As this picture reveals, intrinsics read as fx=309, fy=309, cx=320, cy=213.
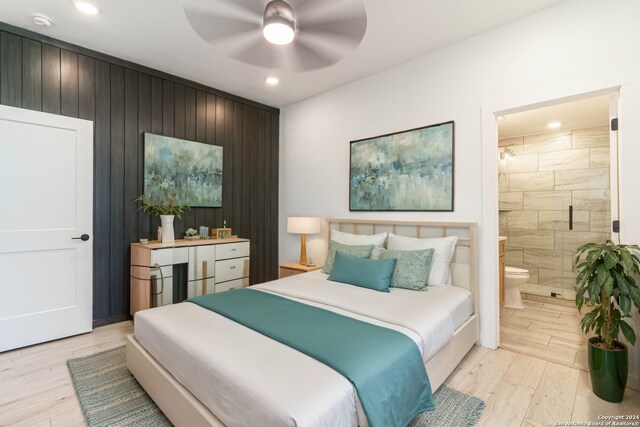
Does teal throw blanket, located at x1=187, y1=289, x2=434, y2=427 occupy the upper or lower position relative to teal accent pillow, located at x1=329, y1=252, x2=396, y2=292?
lower

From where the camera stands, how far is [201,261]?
3512mm

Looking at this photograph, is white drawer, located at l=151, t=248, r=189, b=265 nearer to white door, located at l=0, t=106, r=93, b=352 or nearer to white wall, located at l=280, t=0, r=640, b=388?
white door, located at l=0, t=106, r=93, b=352

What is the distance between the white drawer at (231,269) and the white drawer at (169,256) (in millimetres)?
415

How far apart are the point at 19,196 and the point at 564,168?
651cm

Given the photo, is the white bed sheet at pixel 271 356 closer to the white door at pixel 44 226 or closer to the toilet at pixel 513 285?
the white door at pixel 44 226

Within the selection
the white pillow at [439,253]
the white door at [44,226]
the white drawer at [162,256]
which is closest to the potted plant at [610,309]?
the white pillow at [439,253]

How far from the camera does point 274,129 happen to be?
4.87 metres

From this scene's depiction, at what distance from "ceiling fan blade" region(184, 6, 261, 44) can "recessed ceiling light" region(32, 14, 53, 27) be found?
7.31ft

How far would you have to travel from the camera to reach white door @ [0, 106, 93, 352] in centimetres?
267

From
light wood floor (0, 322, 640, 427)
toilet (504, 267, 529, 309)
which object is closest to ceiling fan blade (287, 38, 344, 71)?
light wood floor (0, 322, 640, 427)

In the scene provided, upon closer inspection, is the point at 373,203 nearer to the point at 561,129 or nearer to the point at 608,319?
the point at 608,319

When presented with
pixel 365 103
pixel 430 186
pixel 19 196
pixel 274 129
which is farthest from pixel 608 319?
pixel 19 196

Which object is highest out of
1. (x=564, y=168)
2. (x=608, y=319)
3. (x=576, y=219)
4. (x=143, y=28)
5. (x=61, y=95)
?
(x=143, y=28)

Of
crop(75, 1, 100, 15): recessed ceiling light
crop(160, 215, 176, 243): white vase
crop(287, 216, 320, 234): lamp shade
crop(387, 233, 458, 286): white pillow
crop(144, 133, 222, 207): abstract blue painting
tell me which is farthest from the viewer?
crop(287, 216, 320, 234): lamp shade
